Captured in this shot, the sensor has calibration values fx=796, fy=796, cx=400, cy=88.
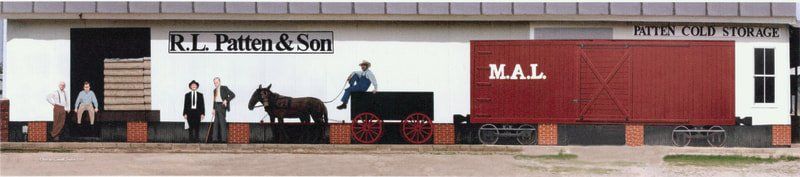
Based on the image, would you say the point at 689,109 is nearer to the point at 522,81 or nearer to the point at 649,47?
the point at 649,47

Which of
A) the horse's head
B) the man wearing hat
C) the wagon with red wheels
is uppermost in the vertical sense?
the man wearing hat

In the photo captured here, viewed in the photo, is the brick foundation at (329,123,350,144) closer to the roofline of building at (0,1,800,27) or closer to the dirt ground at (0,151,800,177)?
the dirt ground at (0,151,800,177)

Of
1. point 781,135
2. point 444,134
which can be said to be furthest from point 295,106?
point 781,135

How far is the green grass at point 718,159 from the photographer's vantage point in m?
14.3

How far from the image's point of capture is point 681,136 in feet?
52.7

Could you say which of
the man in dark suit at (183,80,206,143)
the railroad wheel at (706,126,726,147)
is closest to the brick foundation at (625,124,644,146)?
the railroad wheel at (706,126,726,147)

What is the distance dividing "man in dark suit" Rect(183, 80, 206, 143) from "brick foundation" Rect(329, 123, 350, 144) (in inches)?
106

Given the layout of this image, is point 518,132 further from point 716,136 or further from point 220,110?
point 220,110

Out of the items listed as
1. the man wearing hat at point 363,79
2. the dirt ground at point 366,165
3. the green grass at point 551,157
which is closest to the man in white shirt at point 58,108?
the dirt ground at point 366,165

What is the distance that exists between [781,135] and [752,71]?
1.44 metres

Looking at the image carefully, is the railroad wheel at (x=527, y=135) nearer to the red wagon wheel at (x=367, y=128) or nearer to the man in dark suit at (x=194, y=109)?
the red wagon wheel at (x=367, y=128)

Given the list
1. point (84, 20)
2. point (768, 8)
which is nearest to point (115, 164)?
point (84, 20)

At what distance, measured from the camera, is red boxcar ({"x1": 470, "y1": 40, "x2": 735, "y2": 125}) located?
15.9m

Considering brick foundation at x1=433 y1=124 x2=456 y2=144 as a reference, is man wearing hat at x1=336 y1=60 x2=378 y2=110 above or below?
above
